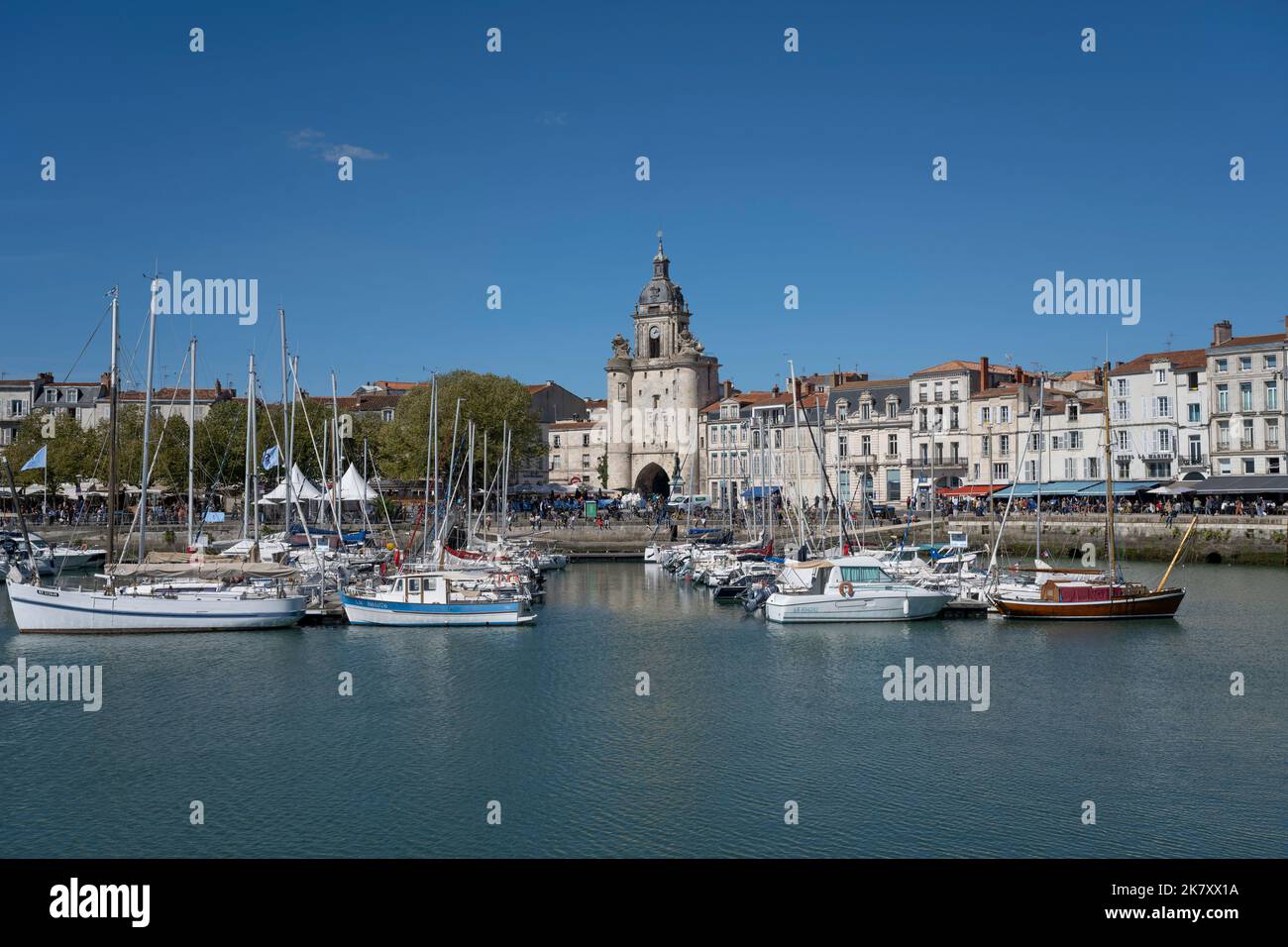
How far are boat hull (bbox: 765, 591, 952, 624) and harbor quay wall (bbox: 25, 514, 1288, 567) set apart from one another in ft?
53.7

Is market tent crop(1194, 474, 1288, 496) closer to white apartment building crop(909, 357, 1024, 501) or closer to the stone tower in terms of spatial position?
white apartment building crop(909, 357, 1024, 501)

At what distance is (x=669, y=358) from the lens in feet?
309

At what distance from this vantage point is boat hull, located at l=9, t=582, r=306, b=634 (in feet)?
116

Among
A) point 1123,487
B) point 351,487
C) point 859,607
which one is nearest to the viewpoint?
point 859,607

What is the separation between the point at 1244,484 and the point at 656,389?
45188 mm

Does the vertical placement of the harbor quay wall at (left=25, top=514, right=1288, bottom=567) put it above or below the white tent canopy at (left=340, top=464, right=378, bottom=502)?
below

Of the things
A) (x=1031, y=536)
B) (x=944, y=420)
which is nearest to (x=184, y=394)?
(x=944, y=420)

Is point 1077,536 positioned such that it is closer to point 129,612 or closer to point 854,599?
point 854,599

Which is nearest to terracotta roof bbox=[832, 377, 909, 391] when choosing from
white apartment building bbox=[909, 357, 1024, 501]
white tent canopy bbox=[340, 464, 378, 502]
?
white apartment building bbox=[909, 357, 1024, 501]

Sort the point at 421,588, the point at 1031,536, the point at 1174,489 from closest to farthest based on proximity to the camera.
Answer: the point at 421,588 → the point at 1174,489 → the point at 1031,536

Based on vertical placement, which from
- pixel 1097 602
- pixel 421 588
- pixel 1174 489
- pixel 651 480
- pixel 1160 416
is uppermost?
pixel 1160 416

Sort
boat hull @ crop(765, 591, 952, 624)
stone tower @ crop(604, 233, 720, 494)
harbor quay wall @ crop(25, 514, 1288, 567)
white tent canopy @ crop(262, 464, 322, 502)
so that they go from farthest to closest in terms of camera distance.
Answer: stone tower @ crop(604, 233, 720, 494)
harbor quay wall @ crop(25, 514, 1288, 567)
white tent canopy @ crop(262, 464, 322, 502)
boat hull @ crop(765, 591, 952, 624)

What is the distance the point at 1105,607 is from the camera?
125 ft
